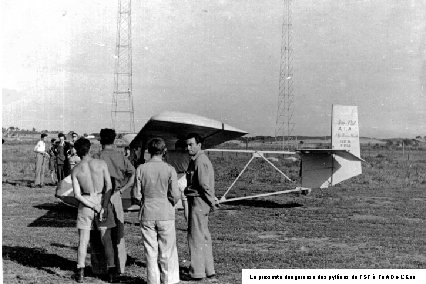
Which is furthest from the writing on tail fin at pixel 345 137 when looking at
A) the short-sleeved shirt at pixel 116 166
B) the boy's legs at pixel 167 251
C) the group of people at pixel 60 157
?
the boy's legs at pixel 167 251

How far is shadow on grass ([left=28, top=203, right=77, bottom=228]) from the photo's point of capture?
31.1 feet

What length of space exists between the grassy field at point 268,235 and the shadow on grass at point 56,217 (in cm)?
2

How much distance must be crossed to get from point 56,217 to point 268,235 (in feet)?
15.4

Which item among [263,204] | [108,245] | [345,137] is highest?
[345,137]

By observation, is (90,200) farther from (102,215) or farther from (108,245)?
(108,245)

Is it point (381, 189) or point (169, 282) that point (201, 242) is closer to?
point (169, 282)

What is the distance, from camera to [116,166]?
18.9ft

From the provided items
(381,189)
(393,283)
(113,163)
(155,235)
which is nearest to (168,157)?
(113,163)

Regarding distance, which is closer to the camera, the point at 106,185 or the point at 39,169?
the point at 106,185

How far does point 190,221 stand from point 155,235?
608mm

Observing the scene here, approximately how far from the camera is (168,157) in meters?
9.55

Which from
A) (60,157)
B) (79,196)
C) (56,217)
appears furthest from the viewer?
(60,157)

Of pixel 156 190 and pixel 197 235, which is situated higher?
pixel 156 190

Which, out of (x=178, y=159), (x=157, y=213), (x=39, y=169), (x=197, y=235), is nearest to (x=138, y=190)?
(x=157, y=213)
